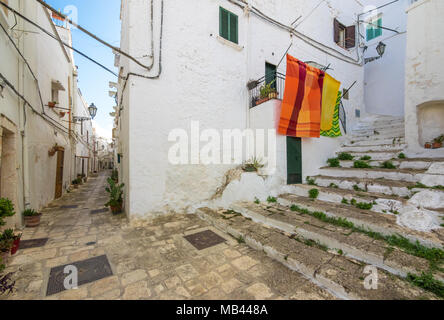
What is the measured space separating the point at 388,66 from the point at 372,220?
40.7 ft

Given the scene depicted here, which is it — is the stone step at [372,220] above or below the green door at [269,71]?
below

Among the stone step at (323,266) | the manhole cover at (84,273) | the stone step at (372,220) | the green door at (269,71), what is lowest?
the manhole cover at (84,273)

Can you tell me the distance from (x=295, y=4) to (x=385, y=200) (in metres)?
8.89

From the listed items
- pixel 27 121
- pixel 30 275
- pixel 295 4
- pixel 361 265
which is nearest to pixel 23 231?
pixel 30 275

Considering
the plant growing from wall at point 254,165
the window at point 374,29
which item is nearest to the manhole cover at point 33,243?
the plant growing from wall at point 254,165

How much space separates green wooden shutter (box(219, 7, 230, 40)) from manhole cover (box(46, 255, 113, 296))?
710 cm

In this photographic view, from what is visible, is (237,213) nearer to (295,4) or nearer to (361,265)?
(361,265)

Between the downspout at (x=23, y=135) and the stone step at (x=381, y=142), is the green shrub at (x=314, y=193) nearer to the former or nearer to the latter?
the stone step at (x=381, y=142)

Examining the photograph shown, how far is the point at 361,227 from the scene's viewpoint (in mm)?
3445

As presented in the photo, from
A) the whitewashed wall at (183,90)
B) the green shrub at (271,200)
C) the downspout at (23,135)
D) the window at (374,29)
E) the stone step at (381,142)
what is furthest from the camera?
the window at (374,29)

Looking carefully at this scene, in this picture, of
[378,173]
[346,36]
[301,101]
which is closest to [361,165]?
[378,173]

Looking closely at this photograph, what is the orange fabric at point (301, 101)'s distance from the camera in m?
5.42

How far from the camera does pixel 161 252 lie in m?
3.32

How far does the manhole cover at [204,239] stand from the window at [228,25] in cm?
634
